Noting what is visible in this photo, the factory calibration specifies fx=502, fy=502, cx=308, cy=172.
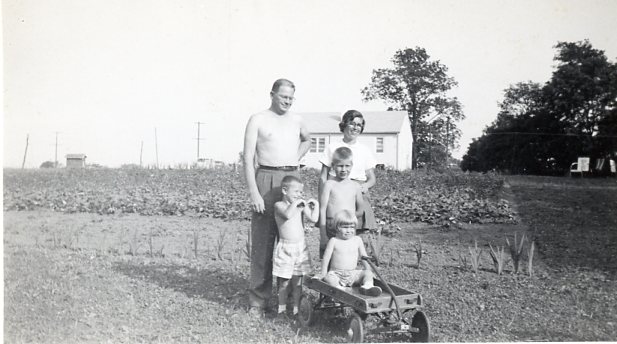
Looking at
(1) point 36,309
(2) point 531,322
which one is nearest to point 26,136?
(1) point 36,309

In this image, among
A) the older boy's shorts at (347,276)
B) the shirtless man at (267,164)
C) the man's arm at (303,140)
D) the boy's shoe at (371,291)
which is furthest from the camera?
the man's arm at (303,140)

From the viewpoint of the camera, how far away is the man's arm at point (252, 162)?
13.1 ft

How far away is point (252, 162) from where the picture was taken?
4059 mm

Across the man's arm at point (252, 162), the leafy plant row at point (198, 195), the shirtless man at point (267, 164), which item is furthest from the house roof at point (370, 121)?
the man's arm at point (252, 162)

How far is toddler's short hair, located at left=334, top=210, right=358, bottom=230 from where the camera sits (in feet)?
12.4

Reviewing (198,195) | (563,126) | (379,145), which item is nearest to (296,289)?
(198,195)

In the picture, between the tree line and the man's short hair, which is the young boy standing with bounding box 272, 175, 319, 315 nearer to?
the man's short hair

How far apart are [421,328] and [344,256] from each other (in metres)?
0.76

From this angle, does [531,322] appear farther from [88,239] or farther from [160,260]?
[88,239]

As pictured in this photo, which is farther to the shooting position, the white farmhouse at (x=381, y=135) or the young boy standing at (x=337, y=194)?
the white farmhouse at (x=381, y=135)

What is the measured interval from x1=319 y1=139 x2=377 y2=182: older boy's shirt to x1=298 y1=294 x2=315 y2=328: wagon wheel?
3.48ft

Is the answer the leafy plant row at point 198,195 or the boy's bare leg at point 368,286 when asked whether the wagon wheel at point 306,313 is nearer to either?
the boy's bare leg at point 368,286

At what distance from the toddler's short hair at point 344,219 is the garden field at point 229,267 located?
772 mm

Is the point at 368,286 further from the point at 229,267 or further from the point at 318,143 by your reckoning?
the point at 318,143
